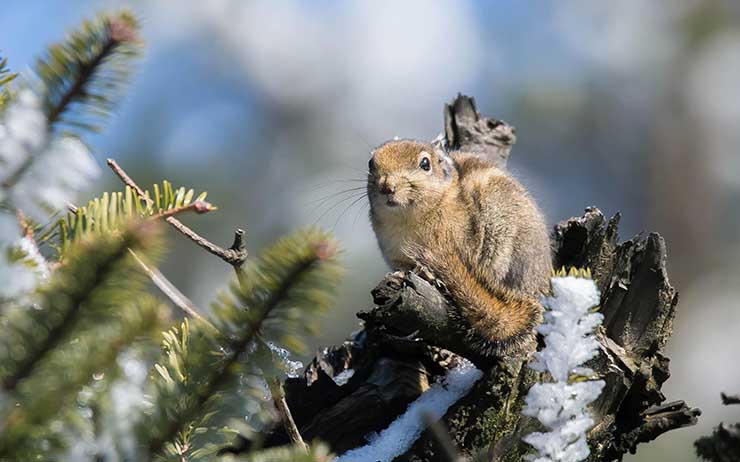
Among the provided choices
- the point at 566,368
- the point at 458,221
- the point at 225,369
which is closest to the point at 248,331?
the point at 225,369

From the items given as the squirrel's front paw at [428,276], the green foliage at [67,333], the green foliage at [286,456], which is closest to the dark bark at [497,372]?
the squirrel's front paw at [428,276]

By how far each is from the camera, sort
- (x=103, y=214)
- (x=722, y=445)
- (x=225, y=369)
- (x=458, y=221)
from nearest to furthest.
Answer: (x=225, y=369) < (x=103, y=214) < (x=722, y=445) < (x=458, y=221)

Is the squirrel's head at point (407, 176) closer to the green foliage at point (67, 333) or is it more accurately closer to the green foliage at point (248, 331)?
the green foliage at point (248, 331)

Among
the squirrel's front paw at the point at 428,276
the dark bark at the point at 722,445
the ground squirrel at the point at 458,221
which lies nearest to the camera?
the dark bark at the point at 722,445

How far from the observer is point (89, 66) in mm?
881

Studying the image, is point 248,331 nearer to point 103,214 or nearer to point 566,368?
point 103,214

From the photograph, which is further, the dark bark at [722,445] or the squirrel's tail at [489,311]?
the squirrel's tail at [489,311]

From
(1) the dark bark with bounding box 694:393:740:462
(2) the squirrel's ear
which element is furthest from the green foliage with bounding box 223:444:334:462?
(2) the squirrel's ear

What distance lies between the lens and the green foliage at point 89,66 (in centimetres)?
88

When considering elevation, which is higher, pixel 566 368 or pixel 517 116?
pixel 517 116

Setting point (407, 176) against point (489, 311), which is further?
point (407, 176)

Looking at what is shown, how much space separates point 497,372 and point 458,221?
975 mm

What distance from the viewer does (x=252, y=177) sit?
7.75m

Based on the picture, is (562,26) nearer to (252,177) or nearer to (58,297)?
(252,177)
